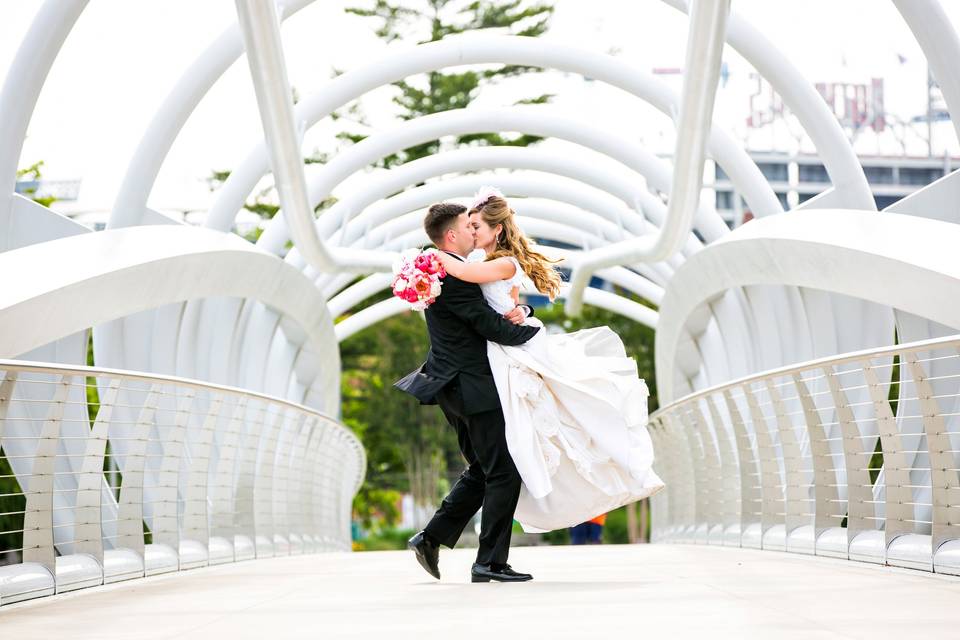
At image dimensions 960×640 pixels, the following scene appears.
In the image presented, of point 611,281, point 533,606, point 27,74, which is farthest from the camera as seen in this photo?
point 611,281

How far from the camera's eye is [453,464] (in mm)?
42844

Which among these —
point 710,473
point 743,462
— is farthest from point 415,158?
point 743,462

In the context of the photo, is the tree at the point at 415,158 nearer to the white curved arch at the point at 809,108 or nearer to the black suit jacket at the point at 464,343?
the white curved arch at the point at 809,108

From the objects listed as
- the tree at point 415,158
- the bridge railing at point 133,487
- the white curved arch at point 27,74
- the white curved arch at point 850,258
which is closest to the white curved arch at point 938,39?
the white curved arch at point 850,258

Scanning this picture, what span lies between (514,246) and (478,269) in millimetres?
386

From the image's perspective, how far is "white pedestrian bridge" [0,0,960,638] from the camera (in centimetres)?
583

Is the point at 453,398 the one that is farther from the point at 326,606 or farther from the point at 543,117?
the point at 543,117

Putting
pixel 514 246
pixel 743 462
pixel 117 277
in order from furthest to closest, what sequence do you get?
1. pixel 117 277
2. pixel 743 462
3. pixel 514 246

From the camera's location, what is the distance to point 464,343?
697 cm

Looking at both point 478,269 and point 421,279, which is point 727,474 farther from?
point 421,279

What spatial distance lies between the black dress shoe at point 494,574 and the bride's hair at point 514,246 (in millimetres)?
1498

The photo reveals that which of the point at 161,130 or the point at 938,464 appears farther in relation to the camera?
the point at 161,130

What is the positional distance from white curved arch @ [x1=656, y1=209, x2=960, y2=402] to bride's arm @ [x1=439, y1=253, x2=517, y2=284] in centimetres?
394

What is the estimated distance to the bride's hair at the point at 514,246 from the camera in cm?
712
